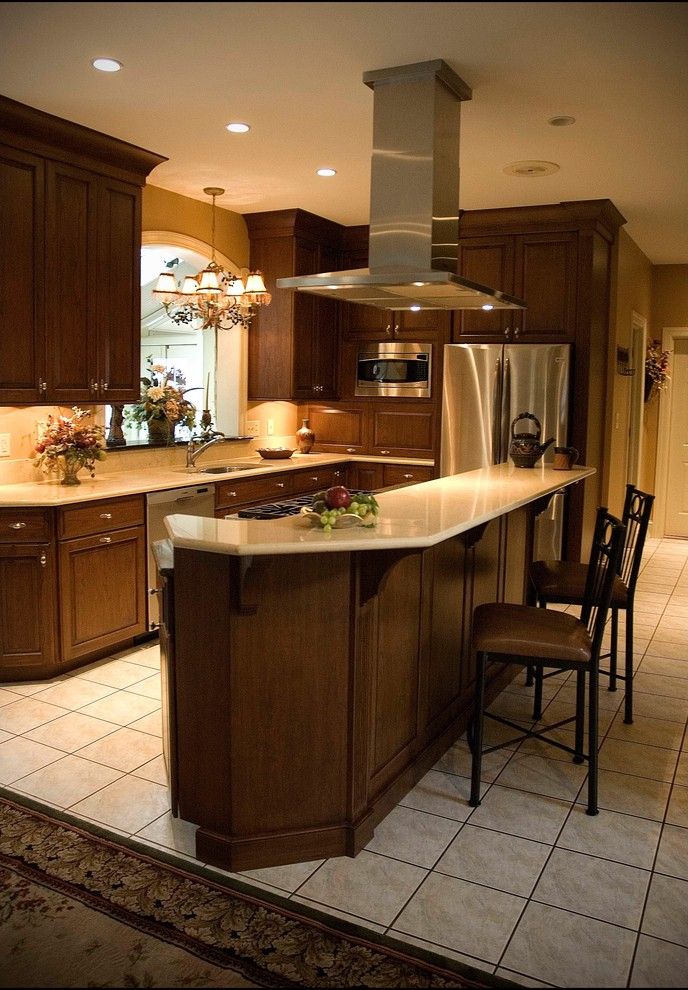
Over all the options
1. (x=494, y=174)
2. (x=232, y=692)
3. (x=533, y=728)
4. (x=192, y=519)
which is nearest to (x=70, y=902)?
A: (x=232, y=692)

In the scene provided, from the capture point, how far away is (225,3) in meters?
2.80

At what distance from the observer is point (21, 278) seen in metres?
4.17

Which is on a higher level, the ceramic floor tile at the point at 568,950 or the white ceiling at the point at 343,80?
the white ceiling at the point at 343,80

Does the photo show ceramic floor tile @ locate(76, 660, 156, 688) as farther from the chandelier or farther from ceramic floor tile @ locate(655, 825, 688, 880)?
ceramic floor tile @ locate(655, 825, 688, 880)

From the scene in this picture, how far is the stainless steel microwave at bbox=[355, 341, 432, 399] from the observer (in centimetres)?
671

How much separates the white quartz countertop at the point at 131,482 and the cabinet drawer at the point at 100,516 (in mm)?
49

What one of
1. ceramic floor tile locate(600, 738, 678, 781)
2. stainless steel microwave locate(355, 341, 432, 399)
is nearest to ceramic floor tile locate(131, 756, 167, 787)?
ceramic floor tile locate(600, 738, 678, 781)

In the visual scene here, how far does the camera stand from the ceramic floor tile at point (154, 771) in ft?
10.5

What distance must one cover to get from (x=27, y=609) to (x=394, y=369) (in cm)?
370

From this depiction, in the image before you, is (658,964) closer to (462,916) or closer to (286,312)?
(462,916)

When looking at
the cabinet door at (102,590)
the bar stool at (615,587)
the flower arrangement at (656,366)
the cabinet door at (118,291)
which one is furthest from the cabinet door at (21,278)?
the flower arrangement at (656,366)

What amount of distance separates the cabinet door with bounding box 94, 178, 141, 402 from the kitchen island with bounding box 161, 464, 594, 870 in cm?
223

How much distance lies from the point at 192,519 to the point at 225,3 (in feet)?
5.67

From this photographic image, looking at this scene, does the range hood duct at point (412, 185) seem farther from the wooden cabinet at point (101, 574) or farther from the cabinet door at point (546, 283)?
the cabinet door at point (546, 283)
